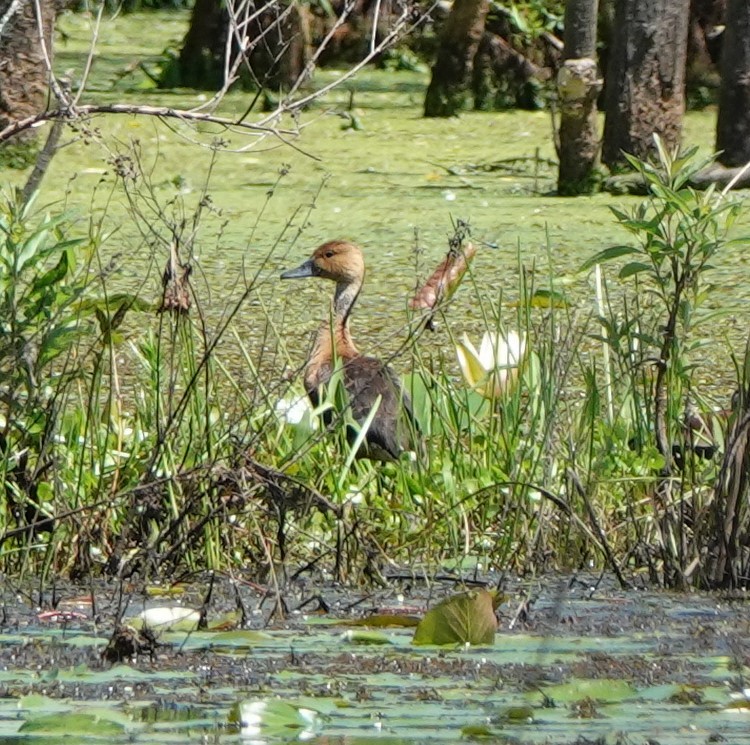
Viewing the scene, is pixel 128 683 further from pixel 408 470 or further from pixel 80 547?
pixel 408 470

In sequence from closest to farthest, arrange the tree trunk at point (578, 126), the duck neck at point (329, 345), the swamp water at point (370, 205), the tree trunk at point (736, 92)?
the duck neck at point (329, 345)
the swamp water at point (370, 205)
the tree trunk at point (578, 126)
the tree trunk at point (736, 92)

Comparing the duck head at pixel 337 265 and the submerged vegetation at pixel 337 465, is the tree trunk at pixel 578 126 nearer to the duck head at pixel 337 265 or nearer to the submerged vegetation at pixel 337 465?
the duck head at pixel 337 265

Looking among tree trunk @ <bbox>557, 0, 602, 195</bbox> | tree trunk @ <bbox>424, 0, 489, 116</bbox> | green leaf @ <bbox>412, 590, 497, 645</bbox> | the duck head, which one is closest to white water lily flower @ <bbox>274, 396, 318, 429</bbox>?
green leaf @ <bbox>412, 590, 497, 645</bbox>

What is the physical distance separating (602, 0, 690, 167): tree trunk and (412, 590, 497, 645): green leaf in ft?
20.5

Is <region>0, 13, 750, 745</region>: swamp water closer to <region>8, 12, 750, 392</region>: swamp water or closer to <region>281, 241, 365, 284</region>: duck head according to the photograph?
<region>8, 12, 750, 392</region>: swamp water

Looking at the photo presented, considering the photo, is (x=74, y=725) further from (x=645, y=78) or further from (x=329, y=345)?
(x=645, y=78)

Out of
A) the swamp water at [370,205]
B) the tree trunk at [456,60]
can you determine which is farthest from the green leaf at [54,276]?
the tree trunk at [456,60]

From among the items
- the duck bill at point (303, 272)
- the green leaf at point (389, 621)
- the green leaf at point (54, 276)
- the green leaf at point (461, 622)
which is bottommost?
the green leaf at point (389, 621)

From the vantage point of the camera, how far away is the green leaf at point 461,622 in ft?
10.3

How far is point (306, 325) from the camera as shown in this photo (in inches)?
260

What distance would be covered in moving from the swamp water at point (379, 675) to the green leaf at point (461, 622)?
0.02m

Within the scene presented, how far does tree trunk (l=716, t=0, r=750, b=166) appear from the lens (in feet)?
29.5

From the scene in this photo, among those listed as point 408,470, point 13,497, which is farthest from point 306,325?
point 13,497

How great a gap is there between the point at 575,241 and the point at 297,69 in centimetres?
430
